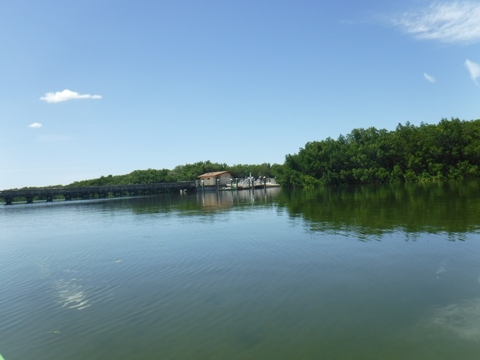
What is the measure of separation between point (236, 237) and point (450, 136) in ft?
266

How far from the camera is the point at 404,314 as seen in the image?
971cm

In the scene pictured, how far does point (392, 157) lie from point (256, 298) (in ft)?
314

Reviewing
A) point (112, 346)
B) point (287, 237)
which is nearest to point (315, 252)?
point (287, 237)

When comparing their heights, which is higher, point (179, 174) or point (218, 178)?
point (179, 174)

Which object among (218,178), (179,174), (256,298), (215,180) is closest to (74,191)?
(215,180)

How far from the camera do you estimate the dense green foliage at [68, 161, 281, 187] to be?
168 meters

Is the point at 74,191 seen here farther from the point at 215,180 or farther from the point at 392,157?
the point at 392,157

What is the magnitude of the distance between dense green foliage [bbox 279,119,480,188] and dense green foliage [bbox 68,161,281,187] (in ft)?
151

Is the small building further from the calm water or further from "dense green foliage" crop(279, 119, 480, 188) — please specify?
the calm water

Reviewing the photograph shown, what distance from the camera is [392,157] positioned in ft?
323

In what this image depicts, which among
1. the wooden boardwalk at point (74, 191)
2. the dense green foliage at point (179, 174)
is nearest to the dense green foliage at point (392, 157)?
the wooden boardwalk at point (74, 191)

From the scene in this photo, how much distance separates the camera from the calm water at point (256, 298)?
8547 mm

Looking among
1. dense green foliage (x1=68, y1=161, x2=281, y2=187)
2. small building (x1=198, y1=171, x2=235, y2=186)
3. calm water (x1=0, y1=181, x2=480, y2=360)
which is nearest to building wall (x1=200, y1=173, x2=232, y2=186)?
small building (x1=198, y1=171, x2=235, y2=186)

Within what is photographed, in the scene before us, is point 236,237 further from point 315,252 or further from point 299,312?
point 299,312
